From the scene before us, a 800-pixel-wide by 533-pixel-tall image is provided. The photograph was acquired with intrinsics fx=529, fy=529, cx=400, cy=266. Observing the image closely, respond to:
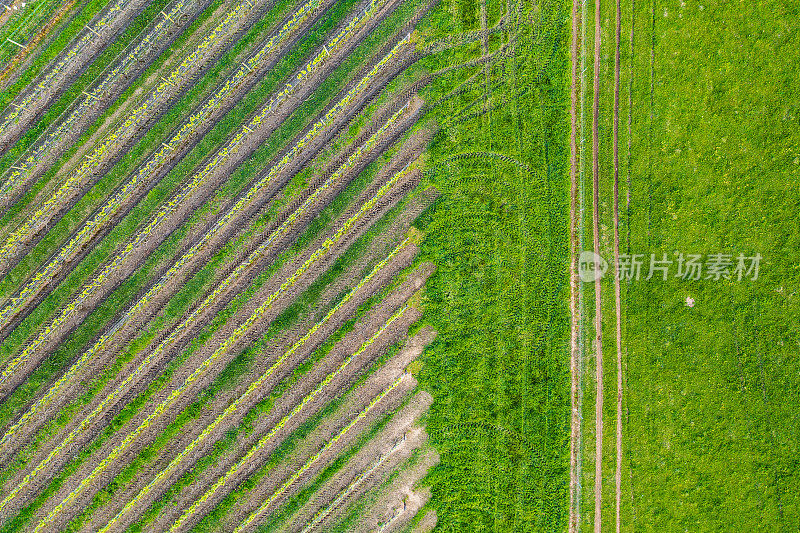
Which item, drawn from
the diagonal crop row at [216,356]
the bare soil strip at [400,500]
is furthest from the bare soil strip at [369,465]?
the diagonal crop row at [216,356]

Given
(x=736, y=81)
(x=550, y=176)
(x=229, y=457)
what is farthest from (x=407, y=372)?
(x=736, y=81)

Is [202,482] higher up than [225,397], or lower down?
lower down

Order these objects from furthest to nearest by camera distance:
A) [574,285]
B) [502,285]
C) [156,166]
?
[156,166], [574,285], [502,285]

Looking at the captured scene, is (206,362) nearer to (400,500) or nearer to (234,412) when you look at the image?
(234,412)

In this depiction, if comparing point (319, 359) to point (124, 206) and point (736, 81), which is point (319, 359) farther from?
point (736, 81)

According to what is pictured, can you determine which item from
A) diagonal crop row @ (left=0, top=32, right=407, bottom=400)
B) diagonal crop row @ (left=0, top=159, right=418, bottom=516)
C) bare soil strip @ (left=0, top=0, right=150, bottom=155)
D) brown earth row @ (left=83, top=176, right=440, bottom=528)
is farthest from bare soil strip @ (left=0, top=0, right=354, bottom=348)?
brown earth row @ (left=83, top=176, right=440, bottom=528)

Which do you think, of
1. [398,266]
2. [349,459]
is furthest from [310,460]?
[398,266]
